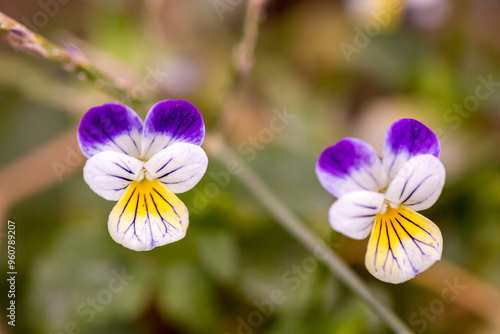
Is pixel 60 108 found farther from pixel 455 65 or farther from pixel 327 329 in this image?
pixel 455 65

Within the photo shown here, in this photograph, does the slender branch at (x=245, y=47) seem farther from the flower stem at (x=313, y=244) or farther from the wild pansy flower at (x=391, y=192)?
the wild pansy flower at (x=391, y=192)

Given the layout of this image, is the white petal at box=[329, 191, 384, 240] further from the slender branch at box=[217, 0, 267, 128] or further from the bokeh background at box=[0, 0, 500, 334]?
the slender branch at box=[217, 0, 267, 128]

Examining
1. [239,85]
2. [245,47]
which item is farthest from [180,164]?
[239,85]

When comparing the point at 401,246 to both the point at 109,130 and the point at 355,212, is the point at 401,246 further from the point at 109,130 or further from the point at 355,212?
the point at 109,130

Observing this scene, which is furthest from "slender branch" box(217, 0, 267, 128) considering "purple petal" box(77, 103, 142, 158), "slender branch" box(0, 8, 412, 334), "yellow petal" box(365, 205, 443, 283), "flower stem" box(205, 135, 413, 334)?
"yellow petal" box(365, 205, 443, 283)

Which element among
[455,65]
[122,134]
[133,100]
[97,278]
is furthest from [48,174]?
[455,65]

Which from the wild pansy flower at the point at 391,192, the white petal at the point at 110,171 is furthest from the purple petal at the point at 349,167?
the white petal at the point at 110,171
